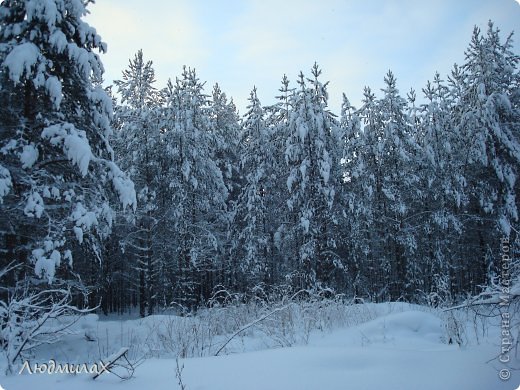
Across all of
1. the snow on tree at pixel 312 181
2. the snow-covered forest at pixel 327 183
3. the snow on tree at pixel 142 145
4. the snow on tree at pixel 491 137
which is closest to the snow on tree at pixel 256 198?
the snow-covered forest at pixel 327 183

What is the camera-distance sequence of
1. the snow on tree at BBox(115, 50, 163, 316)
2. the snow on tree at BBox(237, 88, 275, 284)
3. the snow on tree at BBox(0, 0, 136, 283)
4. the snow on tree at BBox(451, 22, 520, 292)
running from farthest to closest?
the snow on tree at BBox(237, 88, 275, 284) < the snow on tree at BBox(115, 50, 163, 316) < the snow on tree at BBox(451, 22, 520, 292) < the snow on tree at BBox(0, 0, 136, 283)

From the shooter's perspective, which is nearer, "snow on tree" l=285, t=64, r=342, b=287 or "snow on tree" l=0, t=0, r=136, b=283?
"snow on tree" l=0, t=0, r=136, b=283

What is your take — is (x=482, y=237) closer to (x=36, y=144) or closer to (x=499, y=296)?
(x=499, y=296)

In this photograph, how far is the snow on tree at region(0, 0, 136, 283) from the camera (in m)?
7.32

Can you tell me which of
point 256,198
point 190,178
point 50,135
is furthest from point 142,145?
point 50,135

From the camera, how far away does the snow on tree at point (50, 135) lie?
7.32 m

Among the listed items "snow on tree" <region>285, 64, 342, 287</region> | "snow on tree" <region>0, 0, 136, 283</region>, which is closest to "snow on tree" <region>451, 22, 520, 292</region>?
"snow on tree" <region>285, 64, 342, 287</region>

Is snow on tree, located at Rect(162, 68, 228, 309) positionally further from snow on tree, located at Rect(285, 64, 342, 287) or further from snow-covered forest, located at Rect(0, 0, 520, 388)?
snow on tree, located at Rect(285, 64, 342, 287)

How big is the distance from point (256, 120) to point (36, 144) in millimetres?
15516

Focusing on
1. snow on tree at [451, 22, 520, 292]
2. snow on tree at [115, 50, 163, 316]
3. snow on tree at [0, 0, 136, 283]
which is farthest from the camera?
snow on tree at [115, 50, 163, 316]

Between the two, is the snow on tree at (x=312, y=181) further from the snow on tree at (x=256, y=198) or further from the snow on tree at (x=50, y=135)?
the snow on tree at (x=50, y=135)

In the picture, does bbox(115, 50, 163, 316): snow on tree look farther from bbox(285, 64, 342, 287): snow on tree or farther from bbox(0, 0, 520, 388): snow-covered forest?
bbox(285, 64, 342, 287): snow on tree

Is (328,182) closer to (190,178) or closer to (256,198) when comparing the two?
(256,198)

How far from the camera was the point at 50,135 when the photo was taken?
7465 millimetres
